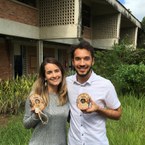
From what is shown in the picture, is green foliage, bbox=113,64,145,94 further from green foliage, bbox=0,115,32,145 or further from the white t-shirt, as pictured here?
the white t-shirt

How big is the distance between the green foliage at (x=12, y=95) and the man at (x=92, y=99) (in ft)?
17.3

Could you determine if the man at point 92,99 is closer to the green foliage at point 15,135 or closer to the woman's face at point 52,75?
the woman's face at point 52,75

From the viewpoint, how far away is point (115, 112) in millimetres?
2516

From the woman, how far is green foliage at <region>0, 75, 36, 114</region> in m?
5.07

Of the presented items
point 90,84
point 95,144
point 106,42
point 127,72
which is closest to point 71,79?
point 90,84

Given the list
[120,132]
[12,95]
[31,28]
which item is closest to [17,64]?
[31,28]

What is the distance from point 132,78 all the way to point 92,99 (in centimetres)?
664

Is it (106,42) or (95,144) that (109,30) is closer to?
(106,42)

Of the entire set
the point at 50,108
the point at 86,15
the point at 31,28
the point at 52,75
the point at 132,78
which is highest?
the point at 86,15

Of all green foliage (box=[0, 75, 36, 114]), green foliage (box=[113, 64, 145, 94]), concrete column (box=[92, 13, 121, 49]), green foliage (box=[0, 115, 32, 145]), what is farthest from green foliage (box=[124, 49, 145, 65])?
green foliage (box=[0, 115, 32, 145])

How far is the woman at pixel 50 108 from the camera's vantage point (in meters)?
2.57

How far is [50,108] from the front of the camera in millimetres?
2607

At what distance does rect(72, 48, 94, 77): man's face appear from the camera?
8.11 ft

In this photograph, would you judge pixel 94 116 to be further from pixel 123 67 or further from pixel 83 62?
pixel 123 67
